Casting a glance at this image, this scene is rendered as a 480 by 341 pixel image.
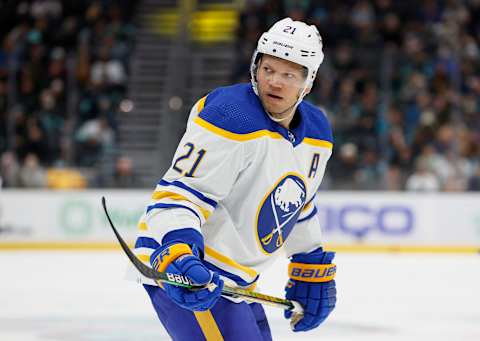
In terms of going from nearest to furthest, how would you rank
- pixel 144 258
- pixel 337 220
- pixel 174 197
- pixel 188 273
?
pixel 188 273 → pixel 174 197 → pixel 144 258 → pixel 337 220

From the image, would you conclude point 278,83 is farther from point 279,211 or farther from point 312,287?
point 312,287

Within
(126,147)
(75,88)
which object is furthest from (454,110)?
(75,88)

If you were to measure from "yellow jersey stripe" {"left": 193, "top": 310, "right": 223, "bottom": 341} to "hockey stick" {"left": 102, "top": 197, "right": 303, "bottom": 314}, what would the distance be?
0.07 meters

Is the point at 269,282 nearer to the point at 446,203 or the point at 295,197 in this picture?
the point at 446,203

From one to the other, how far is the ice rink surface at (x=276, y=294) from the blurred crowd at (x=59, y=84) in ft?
4.36

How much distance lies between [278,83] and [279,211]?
0.34 metres

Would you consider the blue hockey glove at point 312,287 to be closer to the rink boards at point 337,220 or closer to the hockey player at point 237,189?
the hockey player at point 237,189

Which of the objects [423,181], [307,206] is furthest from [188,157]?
[423,181]

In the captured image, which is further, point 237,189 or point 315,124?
point 315,124

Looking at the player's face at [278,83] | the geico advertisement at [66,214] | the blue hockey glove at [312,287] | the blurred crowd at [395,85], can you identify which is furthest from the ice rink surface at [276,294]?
the player's face at [278,83]

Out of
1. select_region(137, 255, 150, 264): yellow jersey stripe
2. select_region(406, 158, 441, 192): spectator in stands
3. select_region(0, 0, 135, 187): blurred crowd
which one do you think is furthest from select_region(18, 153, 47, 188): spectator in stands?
select_region(137, 255, 150, 264): yellow jersey stripe

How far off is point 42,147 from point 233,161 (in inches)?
305

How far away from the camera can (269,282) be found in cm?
669

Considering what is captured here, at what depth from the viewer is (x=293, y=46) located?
2354mm
